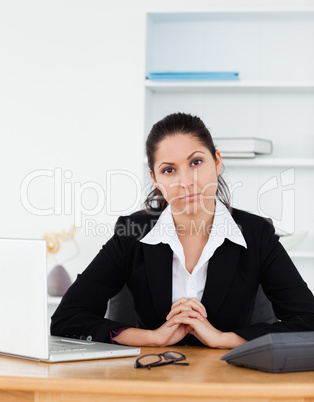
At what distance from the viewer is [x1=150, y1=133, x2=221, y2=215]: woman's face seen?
6.21ft

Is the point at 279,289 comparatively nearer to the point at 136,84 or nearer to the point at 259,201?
the point at 259,201

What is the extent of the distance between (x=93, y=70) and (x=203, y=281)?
170 cm

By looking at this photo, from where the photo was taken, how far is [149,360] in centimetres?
130

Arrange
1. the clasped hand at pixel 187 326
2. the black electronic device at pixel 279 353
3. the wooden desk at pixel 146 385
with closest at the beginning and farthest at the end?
the wooden desk at pixel 146 385 → the black electronic device at pixel 279 353 → the clasped hand at pixel 187 326

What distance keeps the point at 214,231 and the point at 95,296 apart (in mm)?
425

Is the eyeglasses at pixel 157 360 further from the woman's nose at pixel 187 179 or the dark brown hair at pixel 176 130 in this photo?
the dark brown hair at pixel 176 130

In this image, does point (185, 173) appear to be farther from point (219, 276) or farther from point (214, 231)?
point (219, 276)

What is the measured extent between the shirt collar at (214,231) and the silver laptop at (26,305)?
2.02 ft

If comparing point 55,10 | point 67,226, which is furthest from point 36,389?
point 55,10

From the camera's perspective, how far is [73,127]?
3273mm

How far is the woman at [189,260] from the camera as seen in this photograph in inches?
73.5

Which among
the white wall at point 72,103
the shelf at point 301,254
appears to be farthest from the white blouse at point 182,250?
the white wall at point 72,103

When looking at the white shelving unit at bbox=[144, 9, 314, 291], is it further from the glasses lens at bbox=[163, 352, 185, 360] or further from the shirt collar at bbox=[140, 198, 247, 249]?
the glasses lens at bbox=[163, 352, 185, 360]

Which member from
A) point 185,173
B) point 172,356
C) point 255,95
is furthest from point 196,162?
point 255,95
